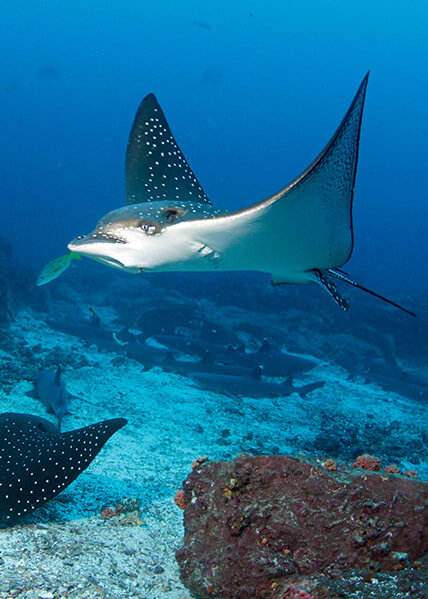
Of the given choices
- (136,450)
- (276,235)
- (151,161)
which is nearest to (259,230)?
(276,235)

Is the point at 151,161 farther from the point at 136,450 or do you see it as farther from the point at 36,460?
the point at 136,450

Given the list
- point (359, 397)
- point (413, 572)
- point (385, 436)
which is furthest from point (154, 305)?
point (413, 572)

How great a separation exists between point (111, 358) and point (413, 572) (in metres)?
8.87

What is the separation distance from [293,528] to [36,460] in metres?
1.98

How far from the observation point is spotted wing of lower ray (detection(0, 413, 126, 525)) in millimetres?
2500

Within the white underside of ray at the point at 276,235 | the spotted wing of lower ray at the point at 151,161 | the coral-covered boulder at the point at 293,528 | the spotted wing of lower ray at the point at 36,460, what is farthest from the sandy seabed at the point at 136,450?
the spotted wing of lower ray at the point at 151,161

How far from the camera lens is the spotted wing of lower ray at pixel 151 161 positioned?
14.7 feet

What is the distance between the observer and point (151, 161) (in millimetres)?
4527

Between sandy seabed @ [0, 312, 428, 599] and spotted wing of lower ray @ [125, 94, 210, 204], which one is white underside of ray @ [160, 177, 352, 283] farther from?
sandy seabed @ [0, 312, 428, 599]

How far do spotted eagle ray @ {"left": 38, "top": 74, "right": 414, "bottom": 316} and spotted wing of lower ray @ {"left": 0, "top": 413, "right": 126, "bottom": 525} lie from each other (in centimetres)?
151

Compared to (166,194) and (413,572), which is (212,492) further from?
(166,194)

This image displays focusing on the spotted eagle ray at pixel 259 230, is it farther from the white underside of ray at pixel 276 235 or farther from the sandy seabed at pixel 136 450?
the sandy seabed at pixel 136 450

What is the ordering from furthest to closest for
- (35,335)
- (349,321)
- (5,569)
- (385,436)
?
1. (349,321)
2. (35,335)
3. (385,436)
4. (5,569)

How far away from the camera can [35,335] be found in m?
10.4
